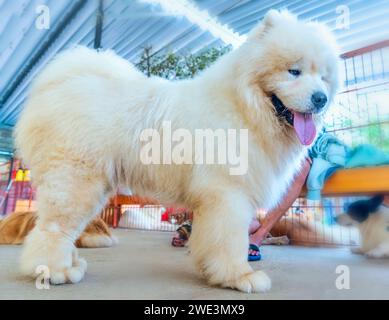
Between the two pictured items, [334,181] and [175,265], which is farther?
[334,181]

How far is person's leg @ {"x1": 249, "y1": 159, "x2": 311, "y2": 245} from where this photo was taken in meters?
2.17

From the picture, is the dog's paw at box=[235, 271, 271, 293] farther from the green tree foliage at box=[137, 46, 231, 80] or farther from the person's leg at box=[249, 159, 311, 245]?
the green tree foliage at box=[137, 46, 231, 80]

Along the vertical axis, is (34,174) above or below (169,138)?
below

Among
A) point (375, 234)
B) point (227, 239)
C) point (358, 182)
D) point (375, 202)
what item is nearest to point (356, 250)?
Result: point (375, 234)

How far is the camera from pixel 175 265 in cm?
176

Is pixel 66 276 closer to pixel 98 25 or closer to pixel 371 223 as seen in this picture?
pixel 371 223

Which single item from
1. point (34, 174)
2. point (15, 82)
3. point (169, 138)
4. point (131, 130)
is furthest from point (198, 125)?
point (15, 82)

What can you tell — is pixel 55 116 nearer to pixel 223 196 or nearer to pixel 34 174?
pixel 34 174

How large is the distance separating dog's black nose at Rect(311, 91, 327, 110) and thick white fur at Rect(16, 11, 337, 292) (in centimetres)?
4

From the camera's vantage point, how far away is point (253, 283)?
1.14 metres

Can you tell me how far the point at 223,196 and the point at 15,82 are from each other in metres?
5.15

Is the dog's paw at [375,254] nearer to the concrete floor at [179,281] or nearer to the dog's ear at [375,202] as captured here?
the concrete floor at [179,281]

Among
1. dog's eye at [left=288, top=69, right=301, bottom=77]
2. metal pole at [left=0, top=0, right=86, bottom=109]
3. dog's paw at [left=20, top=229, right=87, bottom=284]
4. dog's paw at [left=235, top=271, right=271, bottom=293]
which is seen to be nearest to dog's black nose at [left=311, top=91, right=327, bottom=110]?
dog's eye at [left=288, top=69, right=301, bottom=77]

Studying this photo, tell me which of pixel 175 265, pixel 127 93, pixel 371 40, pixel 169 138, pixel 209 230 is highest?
pixel 371 40
